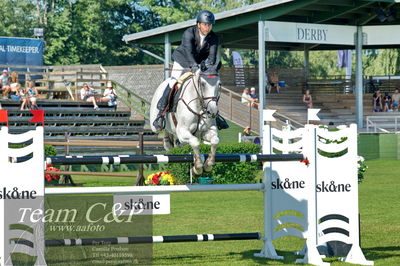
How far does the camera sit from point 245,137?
27.8m

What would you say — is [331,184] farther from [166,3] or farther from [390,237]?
[166,3]

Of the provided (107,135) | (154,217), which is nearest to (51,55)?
(107,135)

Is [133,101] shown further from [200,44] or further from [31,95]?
[200,44]

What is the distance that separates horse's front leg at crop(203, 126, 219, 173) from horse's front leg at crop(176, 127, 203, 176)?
9 cm

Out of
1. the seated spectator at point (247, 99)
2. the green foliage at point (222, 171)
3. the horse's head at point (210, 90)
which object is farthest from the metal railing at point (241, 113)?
the horse's head at point (210, 90)

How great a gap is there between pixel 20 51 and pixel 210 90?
2851 centimetres

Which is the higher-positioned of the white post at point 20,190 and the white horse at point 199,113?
the white horse at point 199,113

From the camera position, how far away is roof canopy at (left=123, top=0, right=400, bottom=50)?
30.6m

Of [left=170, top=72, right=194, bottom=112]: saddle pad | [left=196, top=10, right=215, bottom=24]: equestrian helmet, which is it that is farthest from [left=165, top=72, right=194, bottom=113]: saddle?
[left=196, top=10, right=215, bottom=24]: equestrian helmet

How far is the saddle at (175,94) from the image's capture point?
33.1ft

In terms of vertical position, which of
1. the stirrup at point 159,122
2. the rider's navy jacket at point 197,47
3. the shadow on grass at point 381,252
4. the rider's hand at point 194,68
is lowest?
the shadow on grass at point 381,252

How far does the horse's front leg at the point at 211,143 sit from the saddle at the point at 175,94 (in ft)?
2.66

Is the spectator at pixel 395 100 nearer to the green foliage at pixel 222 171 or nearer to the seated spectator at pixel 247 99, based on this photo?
the seated spectator at pixel 247 99

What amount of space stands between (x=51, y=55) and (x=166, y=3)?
12299 millimetres
